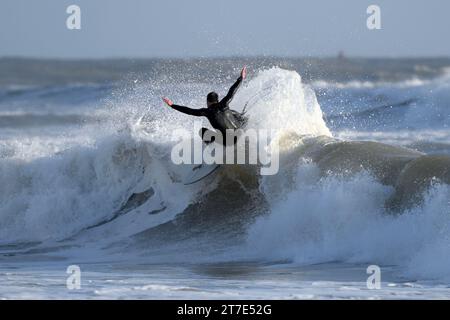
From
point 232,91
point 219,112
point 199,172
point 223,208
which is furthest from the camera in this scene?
point 199,172

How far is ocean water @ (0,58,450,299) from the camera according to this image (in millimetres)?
11016

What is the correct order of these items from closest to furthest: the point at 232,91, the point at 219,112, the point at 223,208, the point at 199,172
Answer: the point at 232,91
the point at 219,112
the point at 223,208
the point at 199,172

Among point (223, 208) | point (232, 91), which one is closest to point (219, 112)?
point (232, 91)

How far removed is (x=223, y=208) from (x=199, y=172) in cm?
82

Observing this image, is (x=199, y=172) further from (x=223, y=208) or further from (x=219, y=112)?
(x=219, y=112)

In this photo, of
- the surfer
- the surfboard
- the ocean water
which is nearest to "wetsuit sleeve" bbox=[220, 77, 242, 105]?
the surfer

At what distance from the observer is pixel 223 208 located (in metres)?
15.2

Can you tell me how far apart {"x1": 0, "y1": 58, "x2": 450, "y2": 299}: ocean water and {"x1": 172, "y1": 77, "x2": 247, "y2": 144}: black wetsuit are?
2.16 ft

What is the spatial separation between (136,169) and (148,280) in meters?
6.14

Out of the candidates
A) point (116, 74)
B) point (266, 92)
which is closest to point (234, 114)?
point (266, 92)

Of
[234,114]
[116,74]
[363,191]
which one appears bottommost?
[363,191]

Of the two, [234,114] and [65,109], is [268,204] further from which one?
[65,109]

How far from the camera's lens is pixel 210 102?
14344 millimetres

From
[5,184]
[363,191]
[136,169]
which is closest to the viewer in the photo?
[363,191]
